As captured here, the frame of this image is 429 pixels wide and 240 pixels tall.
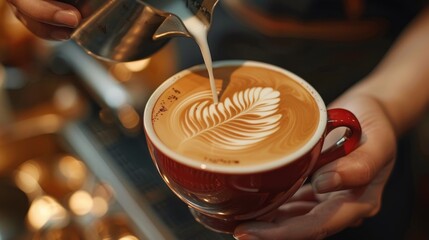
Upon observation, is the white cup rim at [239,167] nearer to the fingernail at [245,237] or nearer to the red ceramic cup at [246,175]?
the red ceramic cup at [246,175]

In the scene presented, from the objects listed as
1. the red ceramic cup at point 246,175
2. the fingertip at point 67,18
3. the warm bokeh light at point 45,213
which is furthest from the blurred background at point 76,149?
the fingertip at point 67,18

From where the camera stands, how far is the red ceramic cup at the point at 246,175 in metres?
0.56

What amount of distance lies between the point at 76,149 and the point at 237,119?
414 millimetres

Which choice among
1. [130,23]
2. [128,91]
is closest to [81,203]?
[128,91]

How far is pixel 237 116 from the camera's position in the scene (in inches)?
25.6

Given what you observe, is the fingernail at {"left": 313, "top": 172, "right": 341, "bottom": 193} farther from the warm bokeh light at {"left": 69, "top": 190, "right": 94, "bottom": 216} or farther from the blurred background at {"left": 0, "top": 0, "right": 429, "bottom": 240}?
the warm bokeh light at {"left": 69, "top": 190, "right": 94, "bottom": 216}

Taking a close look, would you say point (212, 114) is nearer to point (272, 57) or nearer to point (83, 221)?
point (83, 221)

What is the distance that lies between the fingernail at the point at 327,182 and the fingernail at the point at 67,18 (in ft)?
1.32

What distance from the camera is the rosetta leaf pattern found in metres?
0.61

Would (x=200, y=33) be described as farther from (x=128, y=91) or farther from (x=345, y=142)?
(x=128, y=91)

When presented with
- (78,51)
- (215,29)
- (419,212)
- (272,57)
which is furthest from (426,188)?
(78,51)

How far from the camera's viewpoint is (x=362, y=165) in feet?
2.29

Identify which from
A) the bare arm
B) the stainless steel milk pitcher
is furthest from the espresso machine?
the bare arm

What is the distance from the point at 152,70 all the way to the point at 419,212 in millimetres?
836
